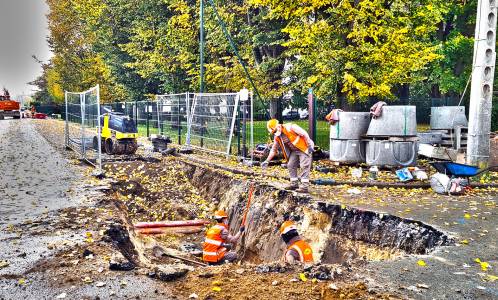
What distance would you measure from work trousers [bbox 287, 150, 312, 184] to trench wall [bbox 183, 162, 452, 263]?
0.47 meters

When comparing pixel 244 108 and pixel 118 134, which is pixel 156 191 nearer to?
pixel 244 108


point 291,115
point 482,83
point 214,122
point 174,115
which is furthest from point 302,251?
point 291,115

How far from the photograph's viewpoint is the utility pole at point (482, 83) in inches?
431

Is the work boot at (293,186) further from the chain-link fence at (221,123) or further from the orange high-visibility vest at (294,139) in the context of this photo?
the chain-link fence at (221,123)

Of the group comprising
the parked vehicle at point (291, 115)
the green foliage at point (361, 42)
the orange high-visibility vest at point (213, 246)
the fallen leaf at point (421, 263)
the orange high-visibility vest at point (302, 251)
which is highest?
the green foliage at point (361, 42)

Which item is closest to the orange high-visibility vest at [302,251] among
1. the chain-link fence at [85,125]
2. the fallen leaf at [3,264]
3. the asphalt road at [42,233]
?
the asphalt road at [42,233]

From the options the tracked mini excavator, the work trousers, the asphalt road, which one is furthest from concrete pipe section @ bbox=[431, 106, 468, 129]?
the asphalt road

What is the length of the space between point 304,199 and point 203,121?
27.7 ft

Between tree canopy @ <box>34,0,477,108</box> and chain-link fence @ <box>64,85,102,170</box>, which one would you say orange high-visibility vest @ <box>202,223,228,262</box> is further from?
tree canopy @ <box>34,0,477,108</box>

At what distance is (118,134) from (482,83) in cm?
1206

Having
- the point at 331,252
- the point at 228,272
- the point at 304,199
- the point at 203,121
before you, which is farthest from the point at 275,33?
the point at 228,272

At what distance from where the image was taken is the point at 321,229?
8664mm

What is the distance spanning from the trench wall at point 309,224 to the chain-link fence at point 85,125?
13.8 ft

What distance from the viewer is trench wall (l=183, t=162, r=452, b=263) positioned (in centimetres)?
750
